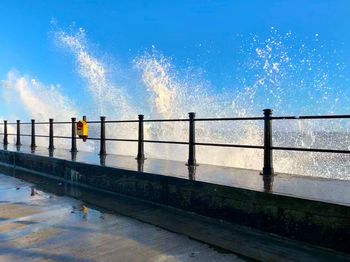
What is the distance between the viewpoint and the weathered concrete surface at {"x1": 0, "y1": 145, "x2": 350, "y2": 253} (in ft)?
12.6

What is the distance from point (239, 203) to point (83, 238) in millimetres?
1839

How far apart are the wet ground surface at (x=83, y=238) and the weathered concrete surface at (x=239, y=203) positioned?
771mm

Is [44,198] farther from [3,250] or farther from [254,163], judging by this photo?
[254,163]

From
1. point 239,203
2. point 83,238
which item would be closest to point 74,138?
point 83,238

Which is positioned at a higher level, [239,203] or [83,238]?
[239,203]

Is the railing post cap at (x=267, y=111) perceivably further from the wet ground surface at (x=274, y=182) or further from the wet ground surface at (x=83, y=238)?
the wet ground surface at (x=83, y=238)

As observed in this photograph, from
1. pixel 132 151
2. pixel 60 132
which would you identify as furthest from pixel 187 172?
pixel 60 132

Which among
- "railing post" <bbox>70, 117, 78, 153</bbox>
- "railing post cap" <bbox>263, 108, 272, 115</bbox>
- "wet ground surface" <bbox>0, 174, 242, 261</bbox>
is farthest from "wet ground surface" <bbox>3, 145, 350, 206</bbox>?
"railing post" <bbox>70, 117, 78, 153</bbox>

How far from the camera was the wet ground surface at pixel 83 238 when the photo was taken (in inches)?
148

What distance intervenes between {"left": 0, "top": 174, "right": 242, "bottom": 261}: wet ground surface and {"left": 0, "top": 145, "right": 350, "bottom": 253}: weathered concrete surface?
771 mm

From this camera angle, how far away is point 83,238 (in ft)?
14.3

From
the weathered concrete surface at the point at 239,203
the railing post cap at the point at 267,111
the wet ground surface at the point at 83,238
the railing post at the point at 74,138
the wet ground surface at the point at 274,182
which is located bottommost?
the wet ground surface at the point at 83,238

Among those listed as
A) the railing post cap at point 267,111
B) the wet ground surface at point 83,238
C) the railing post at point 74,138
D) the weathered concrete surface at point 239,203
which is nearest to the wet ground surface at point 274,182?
the weathered concrete surface at point 239,203

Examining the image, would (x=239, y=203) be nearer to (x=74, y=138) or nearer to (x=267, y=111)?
(x=267, y=111)
